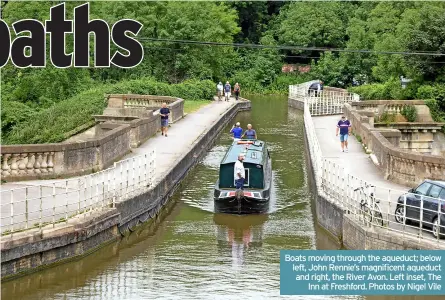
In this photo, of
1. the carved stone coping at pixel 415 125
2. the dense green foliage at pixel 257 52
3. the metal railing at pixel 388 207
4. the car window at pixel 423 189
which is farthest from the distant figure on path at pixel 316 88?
the car window at pixel 423 189

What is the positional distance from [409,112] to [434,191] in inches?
980

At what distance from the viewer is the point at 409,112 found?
48000mm

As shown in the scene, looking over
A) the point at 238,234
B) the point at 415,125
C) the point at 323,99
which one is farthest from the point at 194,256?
the point at 323,99

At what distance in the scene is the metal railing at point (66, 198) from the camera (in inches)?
889

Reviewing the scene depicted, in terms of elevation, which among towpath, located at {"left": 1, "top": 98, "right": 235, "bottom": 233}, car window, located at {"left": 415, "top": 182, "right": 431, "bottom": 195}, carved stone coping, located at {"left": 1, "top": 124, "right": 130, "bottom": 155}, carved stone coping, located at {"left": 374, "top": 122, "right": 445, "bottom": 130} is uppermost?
carved stone coping, located at {"left": 1, "top": 124, "right": 130, "bottom": 155}

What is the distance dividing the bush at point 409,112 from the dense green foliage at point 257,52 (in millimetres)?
935

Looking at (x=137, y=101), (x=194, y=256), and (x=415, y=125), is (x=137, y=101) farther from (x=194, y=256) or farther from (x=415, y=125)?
(x=194, y=256)

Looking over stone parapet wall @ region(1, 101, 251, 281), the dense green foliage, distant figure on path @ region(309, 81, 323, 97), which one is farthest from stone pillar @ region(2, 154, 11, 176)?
distant figure on path @ region(309, 81, 323, 97)

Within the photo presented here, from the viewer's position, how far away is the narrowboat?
29.7 metres

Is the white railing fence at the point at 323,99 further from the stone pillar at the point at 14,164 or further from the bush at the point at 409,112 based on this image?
the stone pillar at the point at 14,164

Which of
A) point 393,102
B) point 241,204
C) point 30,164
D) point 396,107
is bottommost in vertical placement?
point 241,204

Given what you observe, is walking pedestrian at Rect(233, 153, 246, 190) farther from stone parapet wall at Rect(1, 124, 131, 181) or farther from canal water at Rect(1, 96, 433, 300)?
stone parapet wall at Rect(1, 124, 131, 181)

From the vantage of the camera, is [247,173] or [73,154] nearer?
[73,154]

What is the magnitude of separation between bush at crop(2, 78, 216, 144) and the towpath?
10.5ft
